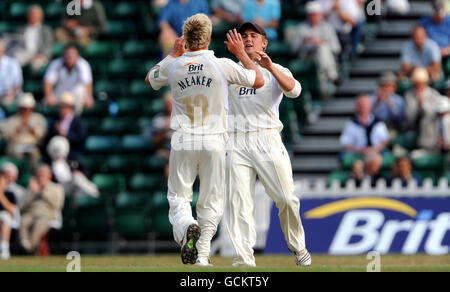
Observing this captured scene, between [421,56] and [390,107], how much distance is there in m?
1.42

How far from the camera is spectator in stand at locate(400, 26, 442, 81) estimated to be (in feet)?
58.8

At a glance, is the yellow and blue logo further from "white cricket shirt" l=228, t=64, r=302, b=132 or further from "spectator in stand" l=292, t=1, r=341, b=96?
"white cricket shirt" l=228, t=64, r=302, b=132

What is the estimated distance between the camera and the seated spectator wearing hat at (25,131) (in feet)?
59.9

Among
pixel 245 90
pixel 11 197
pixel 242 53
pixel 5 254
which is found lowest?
pixel 5 254

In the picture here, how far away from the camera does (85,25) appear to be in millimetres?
21094

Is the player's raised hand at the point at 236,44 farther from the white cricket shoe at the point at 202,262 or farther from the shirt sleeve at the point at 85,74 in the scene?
the shirt sleeve at the point at 85,74

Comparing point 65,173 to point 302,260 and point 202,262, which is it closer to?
point 302,260

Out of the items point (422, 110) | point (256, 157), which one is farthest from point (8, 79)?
point (256, 157)

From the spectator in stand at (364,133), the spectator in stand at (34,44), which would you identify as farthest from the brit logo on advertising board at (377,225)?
the spectator in stand at (34,44)

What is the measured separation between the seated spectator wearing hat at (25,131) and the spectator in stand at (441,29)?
22.4 ft

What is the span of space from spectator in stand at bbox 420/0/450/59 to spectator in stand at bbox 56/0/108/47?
6484 millimetres

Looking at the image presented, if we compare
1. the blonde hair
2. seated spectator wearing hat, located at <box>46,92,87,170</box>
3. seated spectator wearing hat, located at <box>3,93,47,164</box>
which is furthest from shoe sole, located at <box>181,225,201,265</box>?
seated spectator wearing hat, located at <box>3,93,47,164</box>
